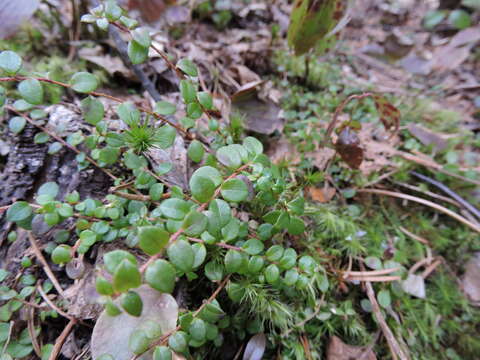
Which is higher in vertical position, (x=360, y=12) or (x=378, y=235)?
(x=360, y=12)

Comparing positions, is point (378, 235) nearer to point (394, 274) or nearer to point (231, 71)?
point (394, 274)

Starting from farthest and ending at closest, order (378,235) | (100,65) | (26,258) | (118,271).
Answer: (100,65) → (378,235) → (26,258) → (118,271)

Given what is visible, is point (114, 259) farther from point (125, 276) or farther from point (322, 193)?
point (322, 193)

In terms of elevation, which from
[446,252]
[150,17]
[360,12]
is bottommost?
[446,252]

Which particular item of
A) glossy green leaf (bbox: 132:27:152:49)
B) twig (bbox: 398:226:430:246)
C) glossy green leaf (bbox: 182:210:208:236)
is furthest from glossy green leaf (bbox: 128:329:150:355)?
twig (bbox: 398:226:430:246)

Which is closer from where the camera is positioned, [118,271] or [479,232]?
[118,271]

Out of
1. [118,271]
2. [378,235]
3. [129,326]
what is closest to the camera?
[118,271]

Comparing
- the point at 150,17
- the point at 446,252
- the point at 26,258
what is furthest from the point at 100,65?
the point at 446,252
